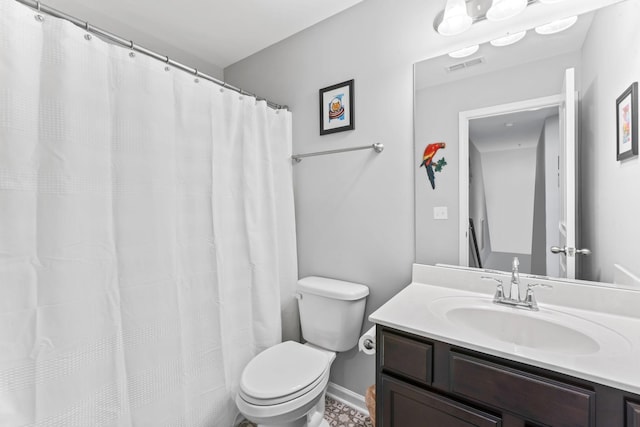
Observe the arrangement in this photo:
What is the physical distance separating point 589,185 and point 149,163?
1798 mm

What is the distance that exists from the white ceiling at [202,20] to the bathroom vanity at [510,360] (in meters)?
1.71

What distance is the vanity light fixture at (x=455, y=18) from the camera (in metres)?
1.25

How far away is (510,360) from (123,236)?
1444mm

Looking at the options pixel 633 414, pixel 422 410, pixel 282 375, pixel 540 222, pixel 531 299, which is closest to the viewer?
pixel 633 414

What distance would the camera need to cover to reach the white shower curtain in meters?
0.94

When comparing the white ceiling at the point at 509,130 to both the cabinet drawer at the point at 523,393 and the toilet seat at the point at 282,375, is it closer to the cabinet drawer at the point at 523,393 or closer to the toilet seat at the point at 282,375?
the cabinet drawer at the point at 523,393

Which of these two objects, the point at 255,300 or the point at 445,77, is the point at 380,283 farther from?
the point at 445,77

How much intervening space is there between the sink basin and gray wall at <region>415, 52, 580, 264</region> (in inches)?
11.7

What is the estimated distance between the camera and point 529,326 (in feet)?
3.46

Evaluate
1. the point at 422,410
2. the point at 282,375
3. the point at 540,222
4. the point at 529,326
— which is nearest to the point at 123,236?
the point at 282,375

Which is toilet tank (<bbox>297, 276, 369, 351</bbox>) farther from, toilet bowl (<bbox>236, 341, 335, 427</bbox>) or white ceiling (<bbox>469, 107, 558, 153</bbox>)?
white ceiling (<bbox>469, 107, 558, 153</bbox>)

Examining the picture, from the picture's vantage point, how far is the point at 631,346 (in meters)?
0.82

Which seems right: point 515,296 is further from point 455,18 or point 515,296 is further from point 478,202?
point 455,18

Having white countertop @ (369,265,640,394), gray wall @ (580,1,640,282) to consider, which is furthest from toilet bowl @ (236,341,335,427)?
gray wall @ (580,1,640,282)
